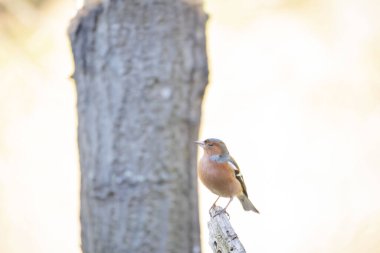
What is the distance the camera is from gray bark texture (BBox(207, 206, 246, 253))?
4.44 metres

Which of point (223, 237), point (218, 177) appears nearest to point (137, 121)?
point (223, 237)

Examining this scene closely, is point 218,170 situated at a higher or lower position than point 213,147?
lower

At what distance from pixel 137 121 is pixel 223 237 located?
199 cm

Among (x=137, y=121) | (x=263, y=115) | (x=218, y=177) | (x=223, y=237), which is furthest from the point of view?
(x=263, y=115)

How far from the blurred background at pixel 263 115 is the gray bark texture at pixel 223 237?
172 inches

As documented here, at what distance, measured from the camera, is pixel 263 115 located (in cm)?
1033

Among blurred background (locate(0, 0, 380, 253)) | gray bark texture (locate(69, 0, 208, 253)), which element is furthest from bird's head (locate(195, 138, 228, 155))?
gray bark texture (locate(69, 0, 208, 253))

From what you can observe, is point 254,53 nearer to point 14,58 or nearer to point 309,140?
point 309,140

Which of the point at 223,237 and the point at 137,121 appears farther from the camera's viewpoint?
the point at 223,237

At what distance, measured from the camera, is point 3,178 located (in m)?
9.34

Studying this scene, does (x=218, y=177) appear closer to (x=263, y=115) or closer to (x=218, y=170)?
(x=218, y=170)

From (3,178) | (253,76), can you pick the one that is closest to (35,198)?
(3,178)

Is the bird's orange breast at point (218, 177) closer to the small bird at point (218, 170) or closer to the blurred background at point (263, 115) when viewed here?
the small bird at point (218, 170)

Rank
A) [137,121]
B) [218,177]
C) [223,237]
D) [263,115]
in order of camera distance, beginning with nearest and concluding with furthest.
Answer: [137,121] → [223,237] → [218,177] → [263,115]
